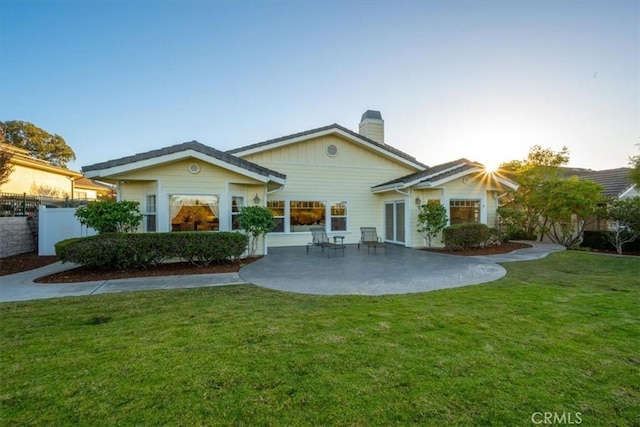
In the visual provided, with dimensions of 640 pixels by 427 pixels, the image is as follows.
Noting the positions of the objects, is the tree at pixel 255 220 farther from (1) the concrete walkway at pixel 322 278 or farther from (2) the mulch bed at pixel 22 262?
(2) the mulch bed at pixel 22 262

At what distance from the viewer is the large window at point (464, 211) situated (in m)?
14.5

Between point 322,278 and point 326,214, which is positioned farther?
point 326,214

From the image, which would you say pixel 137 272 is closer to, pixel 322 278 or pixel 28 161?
pixel 322 278

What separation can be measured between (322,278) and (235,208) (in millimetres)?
5189

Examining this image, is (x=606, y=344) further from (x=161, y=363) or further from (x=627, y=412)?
(x=161, y=363)

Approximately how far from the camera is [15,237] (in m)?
11.0

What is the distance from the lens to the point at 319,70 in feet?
45.0

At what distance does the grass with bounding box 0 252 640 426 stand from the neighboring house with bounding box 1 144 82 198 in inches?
620

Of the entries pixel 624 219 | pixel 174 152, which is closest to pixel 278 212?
pixel 174 152

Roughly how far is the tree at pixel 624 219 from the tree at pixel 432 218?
744cm

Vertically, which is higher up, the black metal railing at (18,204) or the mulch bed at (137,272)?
the black metal railing at (18,204)

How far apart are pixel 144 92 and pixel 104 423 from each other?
14686 mm

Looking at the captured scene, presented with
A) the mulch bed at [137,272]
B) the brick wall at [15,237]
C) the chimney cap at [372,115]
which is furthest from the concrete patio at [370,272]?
the chimney cap at [372,115]

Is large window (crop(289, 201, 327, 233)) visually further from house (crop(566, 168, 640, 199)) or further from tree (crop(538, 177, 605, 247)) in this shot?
house (crop(566, 168, 640, 199))
